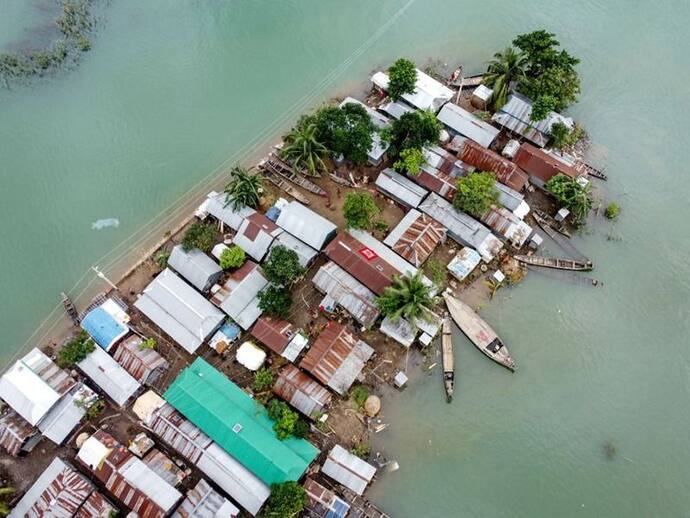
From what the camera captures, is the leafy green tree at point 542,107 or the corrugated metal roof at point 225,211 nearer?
the corrugated metal roof at point 225,211

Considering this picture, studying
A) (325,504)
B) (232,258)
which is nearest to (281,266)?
(232,258)

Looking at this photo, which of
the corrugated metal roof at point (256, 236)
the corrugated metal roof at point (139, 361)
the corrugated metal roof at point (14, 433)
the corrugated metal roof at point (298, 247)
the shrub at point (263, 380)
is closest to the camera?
the corrugated metal roof at point (14, 433)

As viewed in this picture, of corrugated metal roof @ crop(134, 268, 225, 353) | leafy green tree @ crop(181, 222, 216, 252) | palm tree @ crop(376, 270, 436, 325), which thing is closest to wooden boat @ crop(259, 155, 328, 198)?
leafy green tree @ crop(181, 222, 216, 252)

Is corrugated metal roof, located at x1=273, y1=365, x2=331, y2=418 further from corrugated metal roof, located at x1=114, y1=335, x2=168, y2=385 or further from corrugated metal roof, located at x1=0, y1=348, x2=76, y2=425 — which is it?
corrugated metal roof, located at x1=0, y1=348, x2=76, y2=425

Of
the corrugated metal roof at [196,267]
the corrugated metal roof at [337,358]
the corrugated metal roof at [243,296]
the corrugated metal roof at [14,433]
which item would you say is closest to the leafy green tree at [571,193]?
the corrugated metal roof at [337,358]

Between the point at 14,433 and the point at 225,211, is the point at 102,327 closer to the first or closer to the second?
the point at 14,433

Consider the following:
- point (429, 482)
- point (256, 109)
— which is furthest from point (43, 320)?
point (429, 482)

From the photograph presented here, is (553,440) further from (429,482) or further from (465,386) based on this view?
(429,482)

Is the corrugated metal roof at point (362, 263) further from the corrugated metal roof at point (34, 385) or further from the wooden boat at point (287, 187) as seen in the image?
the corrugated metal roof at point (34, 385)
